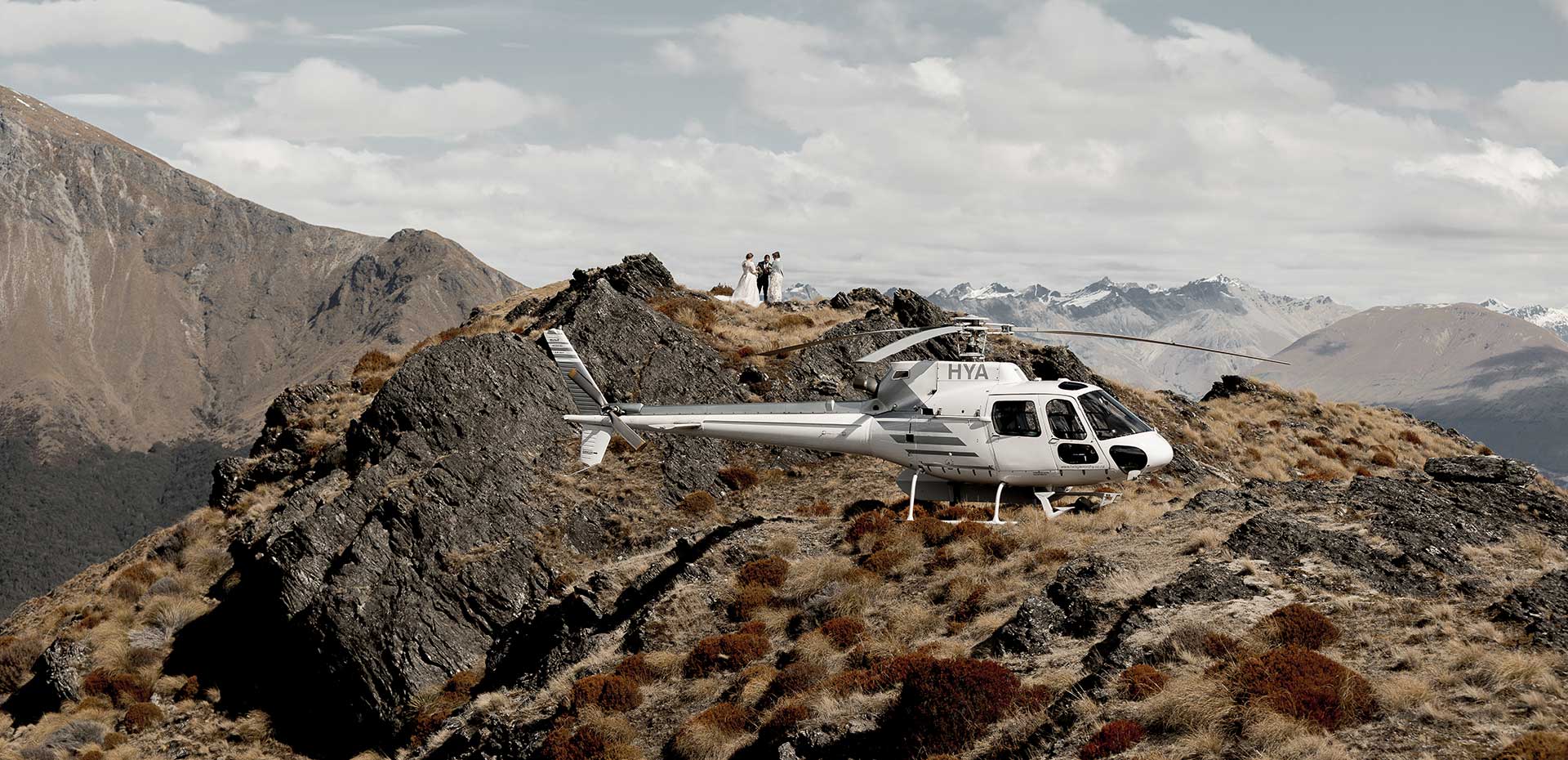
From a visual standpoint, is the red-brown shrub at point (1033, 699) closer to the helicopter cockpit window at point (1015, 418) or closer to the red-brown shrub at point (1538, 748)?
the red-brown shrub at point (1538, 748)

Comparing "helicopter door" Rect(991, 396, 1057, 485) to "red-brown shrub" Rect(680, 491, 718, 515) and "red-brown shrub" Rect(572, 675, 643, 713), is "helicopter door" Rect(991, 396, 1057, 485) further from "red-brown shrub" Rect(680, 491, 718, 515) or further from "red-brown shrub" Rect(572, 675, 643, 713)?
"red-brown shrub" Rect(680, 491, 718, 515)

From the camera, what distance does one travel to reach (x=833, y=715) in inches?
662

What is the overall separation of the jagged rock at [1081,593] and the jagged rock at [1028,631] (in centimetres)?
17

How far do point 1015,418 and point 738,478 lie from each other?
13.0m

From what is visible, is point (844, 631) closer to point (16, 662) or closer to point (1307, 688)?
point (1307, 688)

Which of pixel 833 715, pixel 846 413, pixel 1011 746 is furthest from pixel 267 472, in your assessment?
pixel 1011 746

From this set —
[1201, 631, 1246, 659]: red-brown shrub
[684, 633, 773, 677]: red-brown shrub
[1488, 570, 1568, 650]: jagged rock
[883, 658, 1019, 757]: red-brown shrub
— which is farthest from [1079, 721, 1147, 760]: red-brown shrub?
[684, 633, 773, 677]: red-brown shrub

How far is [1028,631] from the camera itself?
1802cm

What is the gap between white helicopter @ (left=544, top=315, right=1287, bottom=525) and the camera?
921 inches

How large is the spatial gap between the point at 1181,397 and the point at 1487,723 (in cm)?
3617

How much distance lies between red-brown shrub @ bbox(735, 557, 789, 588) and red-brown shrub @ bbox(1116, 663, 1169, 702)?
9967 mm

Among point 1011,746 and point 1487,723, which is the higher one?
point 1487,723

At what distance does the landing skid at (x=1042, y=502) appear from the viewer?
23.8 meters

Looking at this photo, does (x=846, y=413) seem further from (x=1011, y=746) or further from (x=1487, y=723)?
(x=1487, y=723)
